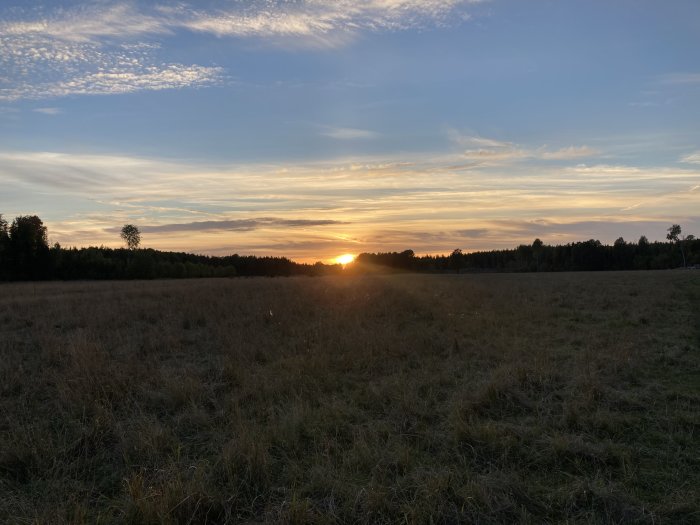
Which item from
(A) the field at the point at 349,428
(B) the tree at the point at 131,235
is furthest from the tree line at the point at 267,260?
(A) the field at the point at 349,428

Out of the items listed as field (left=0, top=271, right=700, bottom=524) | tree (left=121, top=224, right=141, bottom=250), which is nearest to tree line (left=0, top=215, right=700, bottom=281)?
tree (left=121, top=224, right=141, bottom=250)

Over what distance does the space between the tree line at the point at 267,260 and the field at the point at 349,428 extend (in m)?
61.6

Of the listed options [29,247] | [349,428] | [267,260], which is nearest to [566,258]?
[267,260]

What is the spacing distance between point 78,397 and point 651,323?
1542 cm

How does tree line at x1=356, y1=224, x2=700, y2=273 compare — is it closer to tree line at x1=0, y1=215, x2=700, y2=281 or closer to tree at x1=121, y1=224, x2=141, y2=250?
tree line at x1=0, y1=215, x2=700, y2=281

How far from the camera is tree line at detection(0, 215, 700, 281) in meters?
62.1

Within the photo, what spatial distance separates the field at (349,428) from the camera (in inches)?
156

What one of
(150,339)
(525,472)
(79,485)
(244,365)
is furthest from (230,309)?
(525,472)

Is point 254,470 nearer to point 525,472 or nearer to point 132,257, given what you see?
point 525,472

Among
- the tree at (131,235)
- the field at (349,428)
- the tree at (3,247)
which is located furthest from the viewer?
the tree at (131,235)

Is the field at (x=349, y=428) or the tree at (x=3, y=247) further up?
the tree at (x=3, y=247)

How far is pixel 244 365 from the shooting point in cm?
865

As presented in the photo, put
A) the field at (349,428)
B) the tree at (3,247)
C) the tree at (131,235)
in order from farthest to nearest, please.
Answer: the tree at (131,235)
the tree at (3,247)
the field at (349,428)

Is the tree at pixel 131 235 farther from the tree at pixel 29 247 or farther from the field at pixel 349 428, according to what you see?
the field at pixel 349 428
